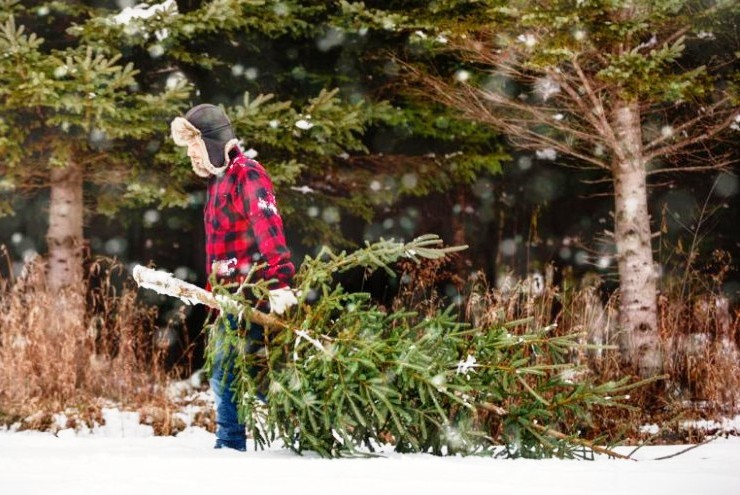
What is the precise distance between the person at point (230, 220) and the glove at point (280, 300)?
13 cm

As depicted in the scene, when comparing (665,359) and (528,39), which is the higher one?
(528,39)

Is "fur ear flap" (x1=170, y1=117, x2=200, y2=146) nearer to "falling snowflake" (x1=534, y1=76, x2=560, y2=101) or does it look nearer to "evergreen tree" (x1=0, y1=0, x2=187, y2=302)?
"evergreen tree" (x1=0, y1=0, x2=187, y2=302)

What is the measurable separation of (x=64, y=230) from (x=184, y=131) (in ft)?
13.1

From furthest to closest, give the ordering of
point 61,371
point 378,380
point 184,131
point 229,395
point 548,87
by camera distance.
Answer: point 548,87 < point 61,371 < point 184,131 < point 229,395 < point 378,380

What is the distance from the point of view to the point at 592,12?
5520 mm

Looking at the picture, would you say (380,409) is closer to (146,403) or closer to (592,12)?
(146,403)

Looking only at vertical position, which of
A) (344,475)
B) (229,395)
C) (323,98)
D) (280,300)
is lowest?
(344,475)

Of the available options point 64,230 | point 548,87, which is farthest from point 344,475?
point 64,230

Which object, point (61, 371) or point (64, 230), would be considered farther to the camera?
point (64, 230)

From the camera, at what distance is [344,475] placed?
265 cm

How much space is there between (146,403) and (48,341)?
921mm

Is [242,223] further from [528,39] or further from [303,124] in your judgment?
[528,39]

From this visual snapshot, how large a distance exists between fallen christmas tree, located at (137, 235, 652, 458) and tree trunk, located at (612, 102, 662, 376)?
3.22m

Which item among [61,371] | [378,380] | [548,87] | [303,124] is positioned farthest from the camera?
[548,87]
